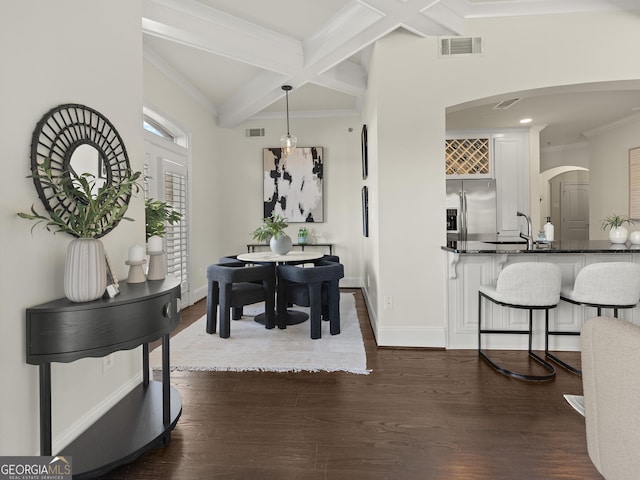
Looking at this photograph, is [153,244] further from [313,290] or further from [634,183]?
[634,183]

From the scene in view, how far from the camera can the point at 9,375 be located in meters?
1.34

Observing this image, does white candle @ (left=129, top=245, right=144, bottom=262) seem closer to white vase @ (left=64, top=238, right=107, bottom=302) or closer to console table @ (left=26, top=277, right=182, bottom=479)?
console table @ (left=26, top=277, right=182, bottom=479)

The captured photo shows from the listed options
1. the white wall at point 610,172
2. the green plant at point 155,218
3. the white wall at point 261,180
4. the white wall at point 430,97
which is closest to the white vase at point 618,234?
the white wall at point 430,97

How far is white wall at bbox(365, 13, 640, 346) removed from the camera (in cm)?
294

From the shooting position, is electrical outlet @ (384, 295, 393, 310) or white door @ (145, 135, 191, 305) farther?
white door @ (145, 135, 191, 305)

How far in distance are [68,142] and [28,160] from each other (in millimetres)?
230

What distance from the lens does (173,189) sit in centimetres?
438

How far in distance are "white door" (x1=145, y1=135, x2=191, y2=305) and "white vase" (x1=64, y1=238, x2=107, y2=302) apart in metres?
2.61

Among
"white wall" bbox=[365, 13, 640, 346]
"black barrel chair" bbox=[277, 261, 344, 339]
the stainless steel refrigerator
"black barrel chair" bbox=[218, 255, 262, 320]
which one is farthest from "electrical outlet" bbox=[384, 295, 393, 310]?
the stainless steel refrigerator

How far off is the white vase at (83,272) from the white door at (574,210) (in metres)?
9.55

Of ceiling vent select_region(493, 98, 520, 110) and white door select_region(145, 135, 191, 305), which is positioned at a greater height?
ceiling vent select_region(493, 98, 520, 110)

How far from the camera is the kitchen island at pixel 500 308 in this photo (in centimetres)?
297

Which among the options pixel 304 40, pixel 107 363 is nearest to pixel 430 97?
pixel 304 40

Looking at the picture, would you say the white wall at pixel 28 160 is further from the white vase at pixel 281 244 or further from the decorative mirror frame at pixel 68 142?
the white vase at pixel 281 244
